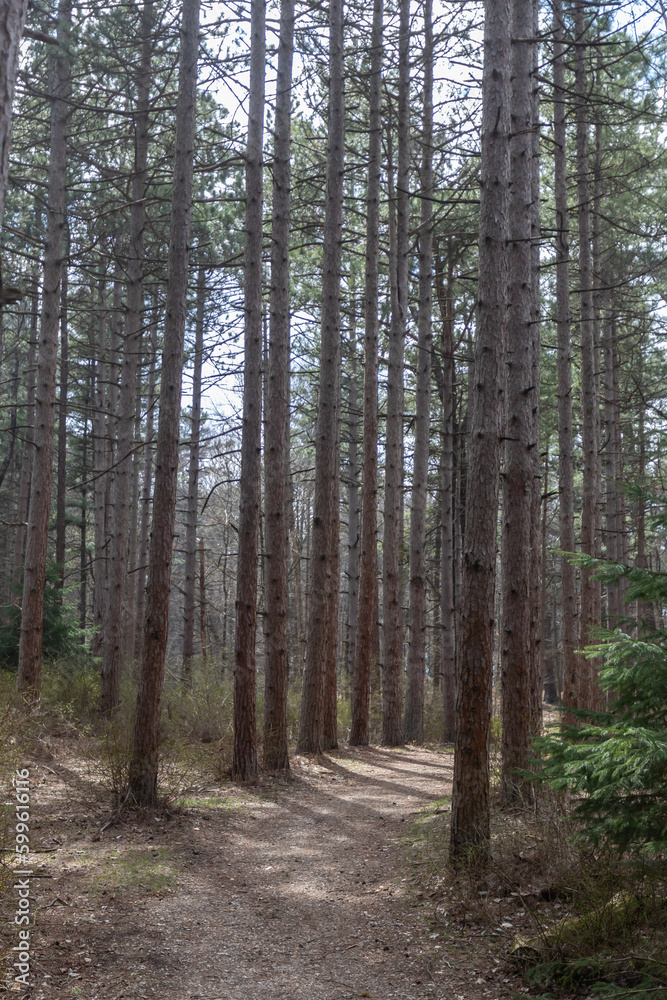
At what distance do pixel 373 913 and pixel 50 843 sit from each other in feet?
9.21

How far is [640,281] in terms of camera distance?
18516 mm

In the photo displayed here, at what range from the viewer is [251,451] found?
9.56 m

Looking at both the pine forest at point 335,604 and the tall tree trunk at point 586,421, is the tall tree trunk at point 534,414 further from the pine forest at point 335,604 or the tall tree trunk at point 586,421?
the tall tree trunk at point 586,421

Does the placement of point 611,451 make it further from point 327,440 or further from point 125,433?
point 125,433

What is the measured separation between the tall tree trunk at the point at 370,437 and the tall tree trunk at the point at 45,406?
525 cm

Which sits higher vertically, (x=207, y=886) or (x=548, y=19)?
(x=548, y=19)

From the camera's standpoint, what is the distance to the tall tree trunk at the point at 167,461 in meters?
7.59

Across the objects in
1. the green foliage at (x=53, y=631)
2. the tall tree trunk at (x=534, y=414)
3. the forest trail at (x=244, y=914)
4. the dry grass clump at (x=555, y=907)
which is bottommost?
the forest trail at (x=244, y=914)

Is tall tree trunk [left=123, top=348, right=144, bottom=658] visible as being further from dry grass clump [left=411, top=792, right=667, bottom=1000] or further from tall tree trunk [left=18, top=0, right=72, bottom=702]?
dry grass clump [left=411, top=792, right=667, bottom=1000]

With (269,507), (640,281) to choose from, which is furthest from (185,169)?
(640,281)

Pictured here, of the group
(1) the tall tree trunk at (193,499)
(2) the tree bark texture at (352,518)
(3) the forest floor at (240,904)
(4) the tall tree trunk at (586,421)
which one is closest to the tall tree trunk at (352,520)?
(2) the tree bark texture at (352,518)

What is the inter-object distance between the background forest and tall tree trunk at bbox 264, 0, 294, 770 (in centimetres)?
4

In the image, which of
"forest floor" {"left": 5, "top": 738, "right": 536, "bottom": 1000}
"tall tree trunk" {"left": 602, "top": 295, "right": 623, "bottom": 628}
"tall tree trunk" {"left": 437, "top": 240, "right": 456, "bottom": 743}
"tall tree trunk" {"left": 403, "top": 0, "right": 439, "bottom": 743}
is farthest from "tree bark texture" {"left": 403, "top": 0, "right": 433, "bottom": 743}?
"forest floor" {"left": 5, "top": 738, "right": 536, "bottom": 1000}

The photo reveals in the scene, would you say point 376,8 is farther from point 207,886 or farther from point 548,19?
point 207,886
